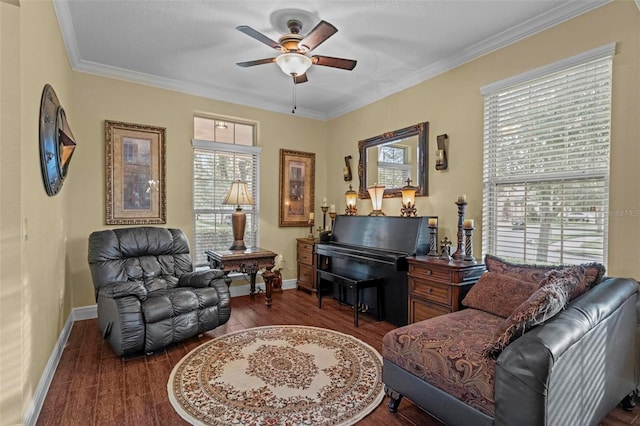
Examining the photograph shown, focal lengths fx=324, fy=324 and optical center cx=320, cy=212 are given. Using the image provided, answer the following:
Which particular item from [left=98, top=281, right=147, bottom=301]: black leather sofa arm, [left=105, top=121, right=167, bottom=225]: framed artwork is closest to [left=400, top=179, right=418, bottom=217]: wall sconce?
[left=98, top=281, right=147, bottom=301]: black leather sofa arm

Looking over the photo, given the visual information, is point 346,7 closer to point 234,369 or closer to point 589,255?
point 589,255

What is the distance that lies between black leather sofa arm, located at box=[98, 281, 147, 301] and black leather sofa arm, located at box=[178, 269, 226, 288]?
0.51 m

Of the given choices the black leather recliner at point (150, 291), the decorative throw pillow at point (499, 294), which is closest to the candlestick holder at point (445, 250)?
the decorative throw pillow at point (499, 294)

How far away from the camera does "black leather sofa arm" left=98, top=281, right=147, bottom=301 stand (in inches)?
107

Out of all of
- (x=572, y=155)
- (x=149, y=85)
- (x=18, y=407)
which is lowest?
(x=18, y=407)

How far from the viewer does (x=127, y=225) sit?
13.1 ft

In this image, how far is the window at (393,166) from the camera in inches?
162

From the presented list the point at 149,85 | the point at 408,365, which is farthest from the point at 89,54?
the point at 408,365

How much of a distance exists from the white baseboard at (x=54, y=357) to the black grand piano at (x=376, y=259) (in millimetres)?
1550

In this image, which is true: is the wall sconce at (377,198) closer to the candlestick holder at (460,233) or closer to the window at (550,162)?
the candlestick holder at (460,233)

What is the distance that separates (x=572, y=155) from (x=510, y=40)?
1.24 metres

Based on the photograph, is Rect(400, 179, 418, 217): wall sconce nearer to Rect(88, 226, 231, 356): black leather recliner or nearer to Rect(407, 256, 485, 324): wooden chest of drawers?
Rect(407, 256, 485, 324): wooden chest of drawers

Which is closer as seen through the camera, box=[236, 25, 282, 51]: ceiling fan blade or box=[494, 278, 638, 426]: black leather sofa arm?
box=[494, 278, 638, 426]: black leather sofa arm

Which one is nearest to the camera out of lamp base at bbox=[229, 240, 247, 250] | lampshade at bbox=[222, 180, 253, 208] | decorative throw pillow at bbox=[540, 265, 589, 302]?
decorative throw pillow at bbox=[540, 265, 589, 302]
